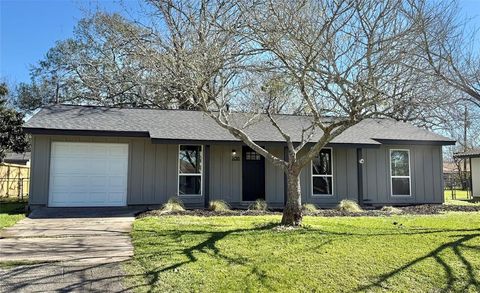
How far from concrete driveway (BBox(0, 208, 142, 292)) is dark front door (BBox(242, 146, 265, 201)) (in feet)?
16.3

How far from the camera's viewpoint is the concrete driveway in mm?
4902

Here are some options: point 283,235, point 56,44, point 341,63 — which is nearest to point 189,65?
point 341,63

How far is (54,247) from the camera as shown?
666cm

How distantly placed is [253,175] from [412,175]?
5830mm

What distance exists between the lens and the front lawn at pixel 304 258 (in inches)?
198

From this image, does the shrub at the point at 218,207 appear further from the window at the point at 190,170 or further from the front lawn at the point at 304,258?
the front lawn at the point at 304,258

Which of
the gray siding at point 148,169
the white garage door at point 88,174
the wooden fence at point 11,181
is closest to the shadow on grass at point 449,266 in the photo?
the gray siding at point 148,169

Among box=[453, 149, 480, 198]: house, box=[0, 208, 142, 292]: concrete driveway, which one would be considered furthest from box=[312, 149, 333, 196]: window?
box=[453, 149, 480, 198]: house

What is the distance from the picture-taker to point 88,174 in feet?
40.9

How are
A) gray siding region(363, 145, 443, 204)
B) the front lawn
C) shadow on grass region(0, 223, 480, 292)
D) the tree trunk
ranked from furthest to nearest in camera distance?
gray siding region(363, 145, 443, 204) < the tree trunk < the front lawn < shadow on grass region(0, 223, 480, 292)

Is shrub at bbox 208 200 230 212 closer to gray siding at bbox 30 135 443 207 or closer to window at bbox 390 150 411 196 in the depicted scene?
gray siding at bbox 30 135 443 207

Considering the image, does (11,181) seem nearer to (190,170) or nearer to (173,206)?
(190,170)

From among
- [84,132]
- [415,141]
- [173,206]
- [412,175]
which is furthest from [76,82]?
[412,175]

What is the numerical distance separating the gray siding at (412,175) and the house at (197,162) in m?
0.04
